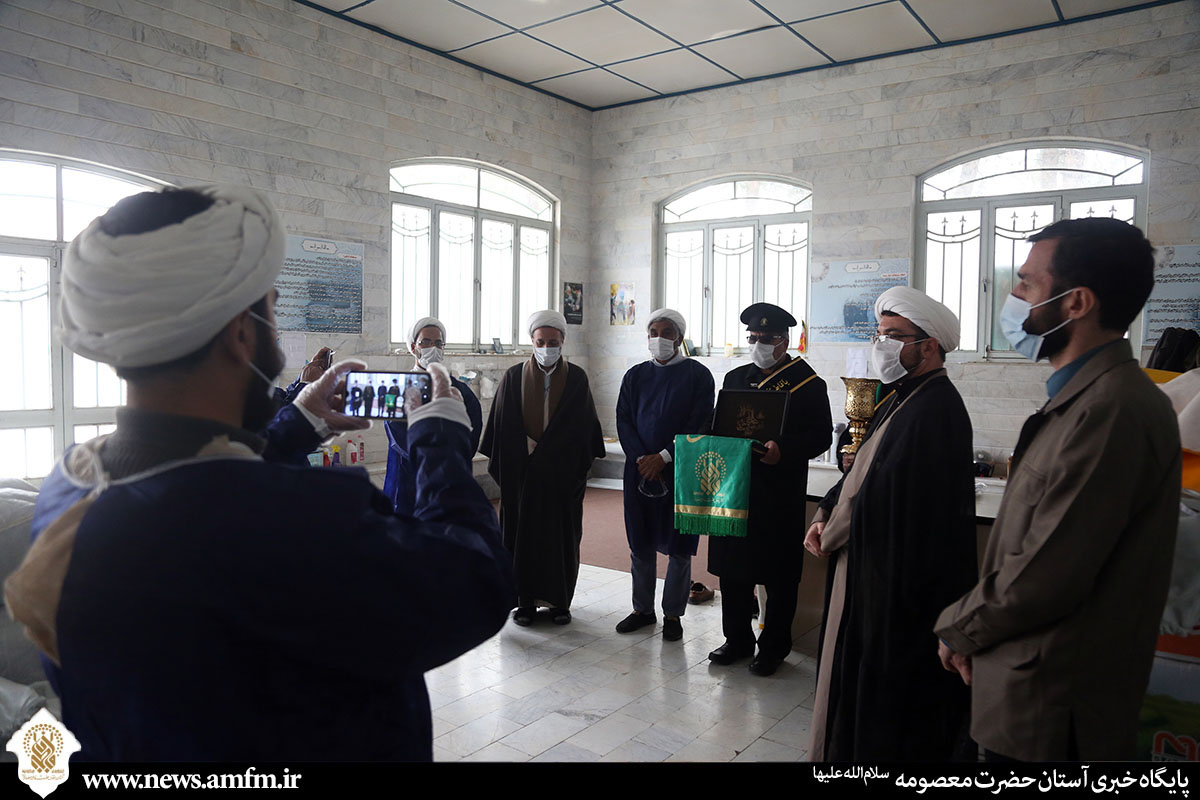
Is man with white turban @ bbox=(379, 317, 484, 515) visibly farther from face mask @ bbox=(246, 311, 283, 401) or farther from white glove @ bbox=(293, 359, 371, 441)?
face mask @ bbox=(246, 311, 283, 401)

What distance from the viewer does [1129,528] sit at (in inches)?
63.6

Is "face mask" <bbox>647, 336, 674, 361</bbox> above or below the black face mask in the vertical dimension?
above

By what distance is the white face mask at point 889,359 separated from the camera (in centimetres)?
260

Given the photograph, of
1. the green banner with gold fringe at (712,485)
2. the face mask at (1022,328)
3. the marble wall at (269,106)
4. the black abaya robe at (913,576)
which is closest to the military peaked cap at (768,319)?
the green banner with gold fringe at (712,485)

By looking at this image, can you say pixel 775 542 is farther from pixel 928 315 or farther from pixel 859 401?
pixel 928 315

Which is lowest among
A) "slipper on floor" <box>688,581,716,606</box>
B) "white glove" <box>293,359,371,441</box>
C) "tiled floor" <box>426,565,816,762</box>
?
"tiled floor" <box>426,565,816,762</box>

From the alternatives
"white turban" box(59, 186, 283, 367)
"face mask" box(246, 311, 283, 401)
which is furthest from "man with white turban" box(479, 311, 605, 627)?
"white turban" box(59, 186, 283, 367)

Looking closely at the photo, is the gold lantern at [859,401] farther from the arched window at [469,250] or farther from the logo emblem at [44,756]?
the arched window at [469,250]

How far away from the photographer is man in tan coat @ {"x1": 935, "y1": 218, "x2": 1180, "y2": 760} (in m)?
1.59

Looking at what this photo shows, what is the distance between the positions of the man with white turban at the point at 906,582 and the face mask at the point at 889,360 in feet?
0.63

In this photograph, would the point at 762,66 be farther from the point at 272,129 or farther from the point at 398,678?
the point at 398,678

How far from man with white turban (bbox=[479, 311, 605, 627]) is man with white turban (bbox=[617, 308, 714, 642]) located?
280 mm

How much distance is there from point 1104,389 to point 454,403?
1324 mm

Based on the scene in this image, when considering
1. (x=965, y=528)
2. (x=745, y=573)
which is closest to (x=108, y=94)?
(x=745, y=573)
